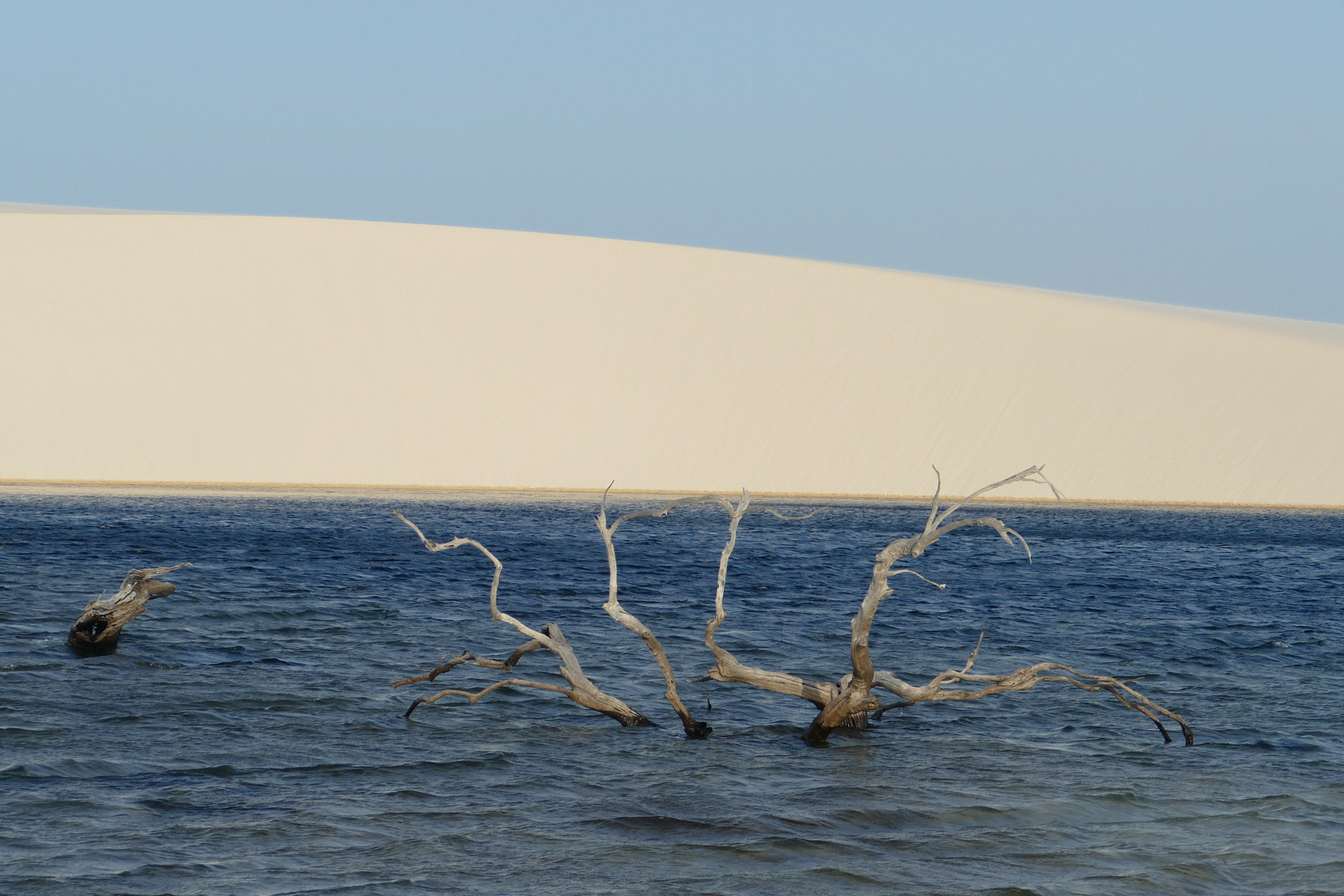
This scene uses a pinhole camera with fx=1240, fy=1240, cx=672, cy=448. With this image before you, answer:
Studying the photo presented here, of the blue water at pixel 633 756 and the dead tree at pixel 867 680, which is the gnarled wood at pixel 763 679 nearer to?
the dead tree at pixel 867 680

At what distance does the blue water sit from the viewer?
8.03 m

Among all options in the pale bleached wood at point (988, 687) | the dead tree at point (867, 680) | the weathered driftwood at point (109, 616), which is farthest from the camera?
the weathered driftwood at point (109, 616)

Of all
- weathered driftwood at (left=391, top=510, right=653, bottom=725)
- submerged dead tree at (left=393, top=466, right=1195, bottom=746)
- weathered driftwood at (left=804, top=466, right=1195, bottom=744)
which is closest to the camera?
weathered driftwood at (left=804, top=466, right=1195, bottom=744)

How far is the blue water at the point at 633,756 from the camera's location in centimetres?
803

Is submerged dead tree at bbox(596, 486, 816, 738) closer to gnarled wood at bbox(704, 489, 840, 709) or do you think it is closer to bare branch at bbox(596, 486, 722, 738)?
bare branch at bbox(596, 486, 722, 738)

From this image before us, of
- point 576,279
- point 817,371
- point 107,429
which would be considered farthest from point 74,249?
point 817,371

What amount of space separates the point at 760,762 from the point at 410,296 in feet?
207

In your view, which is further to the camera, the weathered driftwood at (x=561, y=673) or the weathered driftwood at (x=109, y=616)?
the weathered driftwood at (x=109, y=616)

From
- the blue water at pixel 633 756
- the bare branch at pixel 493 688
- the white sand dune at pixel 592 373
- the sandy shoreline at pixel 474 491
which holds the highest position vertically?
the white sand dune at pixel 592 373

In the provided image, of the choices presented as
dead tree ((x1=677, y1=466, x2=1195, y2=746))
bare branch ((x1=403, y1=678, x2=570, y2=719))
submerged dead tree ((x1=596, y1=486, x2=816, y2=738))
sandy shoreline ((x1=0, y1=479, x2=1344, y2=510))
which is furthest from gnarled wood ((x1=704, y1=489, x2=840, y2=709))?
sandy shoreline ((x1=0, y1=479, x2=1344, y2=510))

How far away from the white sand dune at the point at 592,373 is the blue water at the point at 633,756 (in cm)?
4241

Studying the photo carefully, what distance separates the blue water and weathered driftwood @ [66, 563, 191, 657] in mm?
416

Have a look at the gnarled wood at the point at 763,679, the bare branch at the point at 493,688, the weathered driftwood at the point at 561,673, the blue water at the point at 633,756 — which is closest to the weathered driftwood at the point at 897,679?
the gnarled wood at the point at 763,679

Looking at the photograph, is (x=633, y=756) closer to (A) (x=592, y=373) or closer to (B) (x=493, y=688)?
(B) (x=493, y=688)
